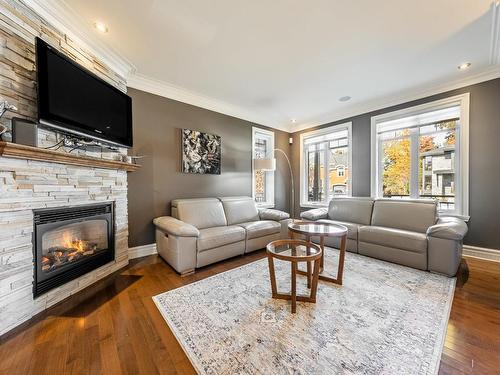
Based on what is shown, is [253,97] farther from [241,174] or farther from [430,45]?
[430,45]

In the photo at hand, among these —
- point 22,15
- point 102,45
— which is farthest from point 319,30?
point 22,15

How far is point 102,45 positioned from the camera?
237cm

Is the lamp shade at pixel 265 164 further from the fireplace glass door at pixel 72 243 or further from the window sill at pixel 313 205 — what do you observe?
the fireplace glass door at pixel 72 243

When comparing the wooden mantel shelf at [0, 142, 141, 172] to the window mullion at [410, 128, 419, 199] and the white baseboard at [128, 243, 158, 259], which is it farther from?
the window mullion at [410, 128, 419, 199]

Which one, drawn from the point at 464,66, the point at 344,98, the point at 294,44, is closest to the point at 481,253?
the point at 464,66

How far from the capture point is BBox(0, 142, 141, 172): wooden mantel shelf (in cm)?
148

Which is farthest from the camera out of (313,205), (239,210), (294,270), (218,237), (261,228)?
(313,205)

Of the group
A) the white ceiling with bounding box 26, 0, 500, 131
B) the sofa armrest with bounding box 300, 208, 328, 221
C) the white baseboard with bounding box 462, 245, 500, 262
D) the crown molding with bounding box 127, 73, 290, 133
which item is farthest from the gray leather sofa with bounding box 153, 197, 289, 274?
the white baseboard with bounding box 462, 245, 500, 262

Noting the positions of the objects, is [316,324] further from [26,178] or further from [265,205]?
[265,205]

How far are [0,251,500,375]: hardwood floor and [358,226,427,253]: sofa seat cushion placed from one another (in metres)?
0.53

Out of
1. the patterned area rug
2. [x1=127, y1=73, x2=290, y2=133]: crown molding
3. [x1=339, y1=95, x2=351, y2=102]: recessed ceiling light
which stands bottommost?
the patterned area rug

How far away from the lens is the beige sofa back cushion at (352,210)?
145 inches

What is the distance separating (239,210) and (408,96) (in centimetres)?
362

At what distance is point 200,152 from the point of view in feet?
12.1
